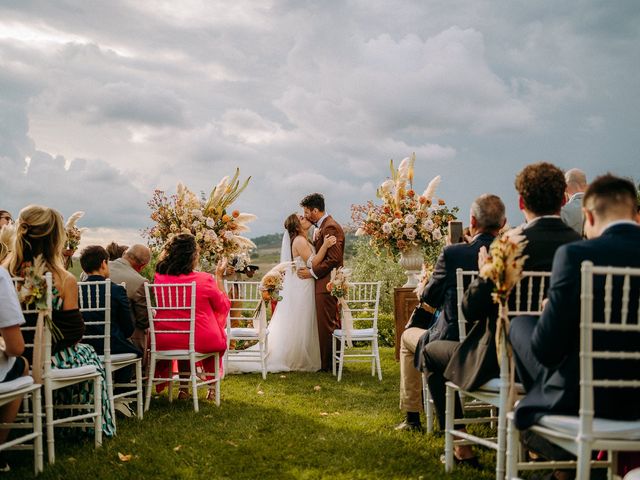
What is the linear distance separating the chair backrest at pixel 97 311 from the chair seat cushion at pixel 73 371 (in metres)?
0.48

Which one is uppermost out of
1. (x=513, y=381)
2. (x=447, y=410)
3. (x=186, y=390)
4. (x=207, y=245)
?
(x=207, y=245)

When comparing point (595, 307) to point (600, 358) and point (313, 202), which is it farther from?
point (313, 202)

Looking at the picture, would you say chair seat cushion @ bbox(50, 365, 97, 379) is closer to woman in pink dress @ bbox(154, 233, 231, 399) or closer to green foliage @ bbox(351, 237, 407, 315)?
woman in pink dress @ bbox(154, 233, 231, 399)

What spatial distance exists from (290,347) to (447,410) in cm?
516

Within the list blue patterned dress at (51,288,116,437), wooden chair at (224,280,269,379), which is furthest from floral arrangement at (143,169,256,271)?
blue patterned dress at (51,288,116,437)

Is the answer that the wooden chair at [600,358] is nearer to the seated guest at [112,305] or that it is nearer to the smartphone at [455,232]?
the smartphone at [455,232]

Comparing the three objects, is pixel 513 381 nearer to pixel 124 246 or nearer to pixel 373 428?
pixel 373 428

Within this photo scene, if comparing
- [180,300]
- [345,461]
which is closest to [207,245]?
[180,300]

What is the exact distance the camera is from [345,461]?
4859 mm

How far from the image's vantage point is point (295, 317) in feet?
31.2

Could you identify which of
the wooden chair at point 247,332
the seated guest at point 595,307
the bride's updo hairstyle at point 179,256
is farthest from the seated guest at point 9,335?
the wooden chair at point 247,332

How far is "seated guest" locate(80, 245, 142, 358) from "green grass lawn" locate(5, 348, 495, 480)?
746 mm

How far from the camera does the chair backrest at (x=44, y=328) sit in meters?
4.55

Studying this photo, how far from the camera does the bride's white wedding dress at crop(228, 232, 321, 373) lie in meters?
9.41
